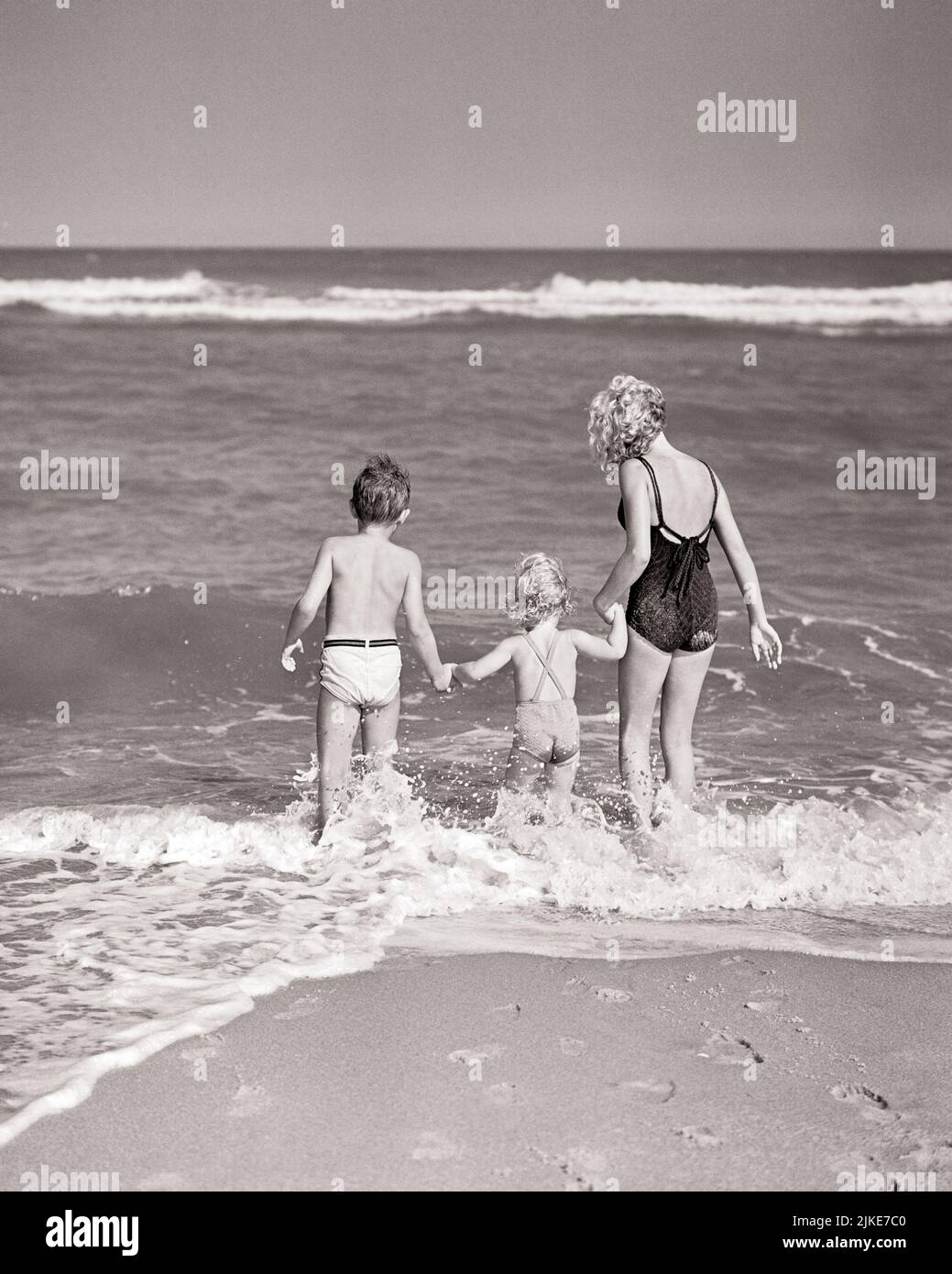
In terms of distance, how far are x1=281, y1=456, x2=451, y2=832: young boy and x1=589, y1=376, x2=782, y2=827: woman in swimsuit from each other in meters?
0.68

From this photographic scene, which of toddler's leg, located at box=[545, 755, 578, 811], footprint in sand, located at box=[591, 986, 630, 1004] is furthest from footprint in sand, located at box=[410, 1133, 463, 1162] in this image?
toddler's leg, located at box=[545, 755, 578, 811]

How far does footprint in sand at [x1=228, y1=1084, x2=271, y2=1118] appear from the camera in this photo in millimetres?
2740

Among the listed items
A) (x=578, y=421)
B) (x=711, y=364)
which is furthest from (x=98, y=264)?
(x=578, y=421)

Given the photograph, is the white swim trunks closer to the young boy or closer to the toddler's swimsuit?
the young boy

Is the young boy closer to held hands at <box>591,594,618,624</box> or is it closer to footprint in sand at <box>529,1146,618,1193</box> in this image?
held hands at <box>591,594,618,624</box>

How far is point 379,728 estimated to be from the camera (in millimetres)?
4617

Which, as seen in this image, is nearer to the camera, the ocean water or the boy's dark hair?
the ocean water

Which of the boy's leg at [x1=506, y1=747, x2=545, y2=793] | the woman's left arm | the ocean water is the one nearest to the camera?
the ocean water

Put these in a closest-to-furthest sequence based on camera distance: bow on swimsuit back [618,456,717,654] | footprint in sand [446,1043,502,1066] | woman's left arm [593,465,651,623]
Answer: footprint in sand [446,1043,502,1066] < woman's left arm [593,465,651,623] < bow on swimsuit back [618,456,717,654]

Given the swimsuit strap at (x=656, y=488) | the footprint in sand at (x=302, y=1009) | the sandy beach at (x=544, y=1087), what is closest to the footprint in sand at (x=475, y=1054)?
the sandy beach at (x=544, y=1087)

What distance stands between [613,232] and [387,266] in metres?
22.7

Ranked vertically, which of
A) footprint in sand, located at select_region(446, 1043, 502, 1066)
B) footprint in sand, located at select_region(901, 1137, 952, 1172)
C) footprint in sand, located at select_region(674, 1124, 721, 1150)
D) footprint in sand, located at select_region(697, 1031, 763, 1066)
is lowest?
footprint in sand, located at select_region(901, 1137, 952, 1172)

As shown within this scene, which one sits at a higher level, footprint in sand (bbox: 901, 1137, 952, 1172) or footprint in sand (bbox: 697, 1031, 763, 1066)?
footprint in sand (bbox: 697, 1031, 763, 1066)
